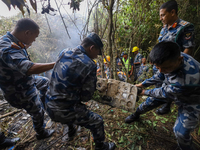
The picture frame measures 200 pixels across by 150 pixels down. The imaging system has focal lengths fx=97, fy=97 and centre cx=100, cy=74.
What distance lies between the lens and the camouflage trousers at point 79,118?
Answer: 1501 millimetres

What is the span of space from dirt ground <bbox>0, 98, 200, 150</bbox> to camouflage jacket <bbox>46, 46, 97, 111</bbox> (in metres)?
1.19

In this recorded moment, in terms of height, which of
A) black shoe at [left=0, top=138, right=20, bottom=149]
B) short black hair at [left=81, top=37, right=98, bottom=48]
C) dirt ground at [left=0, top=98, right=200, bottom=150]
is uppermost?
short black hair at [left=81, top=37, right=98, bottom=48]

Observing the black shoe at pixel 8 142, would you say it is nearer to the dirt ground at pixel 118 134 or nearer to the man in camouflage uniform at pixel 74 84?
the dirt ground at pixel 118 134

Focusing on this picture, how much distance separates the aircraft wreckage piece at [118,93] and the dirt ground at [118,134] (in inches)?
27.3

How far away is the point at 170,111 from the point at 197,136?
72 cm

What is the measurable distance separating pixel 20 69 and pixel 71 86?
0.85 m

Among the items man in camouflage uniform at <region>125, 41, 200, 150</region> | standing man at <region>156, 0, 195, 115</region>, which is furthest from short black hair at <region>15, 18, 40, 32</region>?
standing man at <region>156, 0, 195, 115</region>

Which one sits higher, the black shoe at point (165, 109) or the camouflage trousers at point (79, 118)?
the camouflage trousers at point (79, 118)

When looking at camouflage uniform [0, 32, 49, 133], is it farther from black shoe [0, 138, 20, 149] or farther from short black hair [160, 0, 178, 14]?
short black hair [160, 0, 178, 14]

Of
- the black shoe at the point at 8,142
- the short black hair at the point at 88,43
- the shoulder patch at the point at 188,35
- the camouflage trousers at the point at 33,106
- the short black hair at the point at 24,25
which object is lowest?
the black shoe at the point at 8,142

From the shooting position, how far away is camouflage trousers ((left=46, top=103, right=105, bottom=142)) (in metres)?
1.50

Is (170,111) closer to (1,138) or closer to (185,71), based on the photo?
(185,71)

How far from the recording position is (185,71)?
54.2 inches

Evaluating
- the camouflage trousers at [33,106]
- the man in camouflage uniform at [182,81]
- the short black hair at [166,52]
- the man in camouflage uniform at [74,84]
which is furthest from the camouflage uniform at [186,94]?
the camouflage trousers at [33,106]
